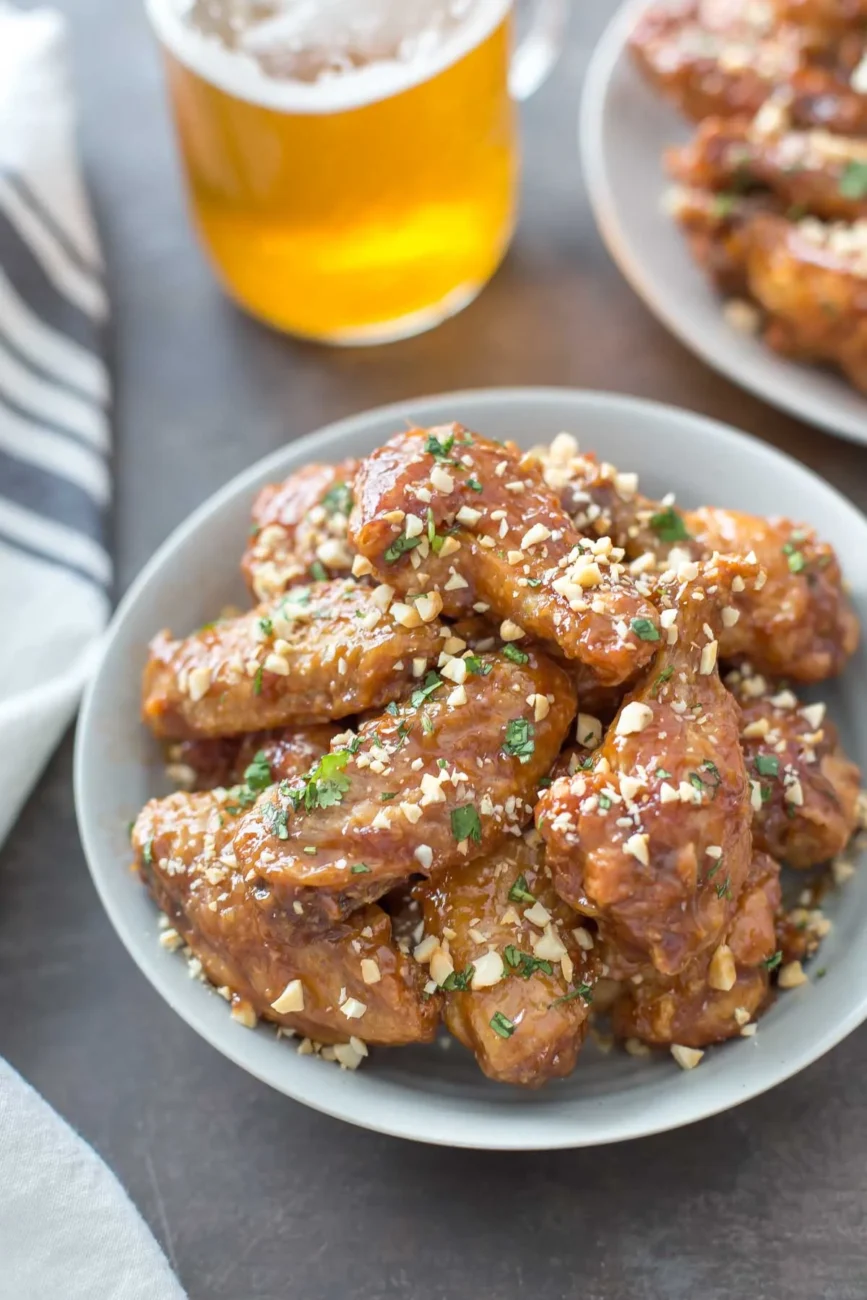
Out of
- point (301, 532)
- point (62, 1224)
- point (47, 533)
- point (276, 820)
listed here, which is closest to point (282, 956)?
point (276, 820)

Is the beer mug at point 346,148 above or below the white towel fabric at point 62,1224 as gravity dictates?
above

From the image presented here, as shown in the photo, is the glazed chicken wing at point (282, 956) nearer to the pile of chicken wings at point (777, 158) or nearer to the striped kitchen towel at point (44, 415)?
the striped kitchen towel at point (44, 415)

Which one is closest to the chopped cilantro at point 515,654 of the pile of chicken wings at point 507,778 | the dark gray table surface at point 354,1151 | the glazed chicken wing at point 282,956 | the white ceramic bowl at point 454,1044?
the pile of chicken wings at point 507,778

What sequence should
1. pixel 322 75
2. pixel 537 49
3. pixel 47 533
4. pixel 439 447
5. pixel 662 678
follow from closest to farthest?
1. pixel 662 678
2. pixel 439 447
3. pixel 322 75
4. pixel 47 533
5. pixel 537 49

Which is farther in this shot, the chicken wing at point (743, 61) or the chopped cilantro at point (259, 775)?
the chicken wing at point (743, 61)

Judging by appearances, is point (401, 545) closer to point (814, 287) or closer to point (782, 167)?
point (814, 287)

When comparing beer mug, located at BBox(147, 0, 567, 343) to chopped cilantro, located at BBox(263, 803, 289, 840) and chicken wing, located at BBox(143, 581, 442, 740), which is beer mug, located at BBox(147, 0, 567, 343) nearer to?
chicken wing, located at BBox(143, 581, 442, 740)

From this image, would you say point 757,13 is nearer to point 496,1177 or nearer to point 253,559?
point 253,559
